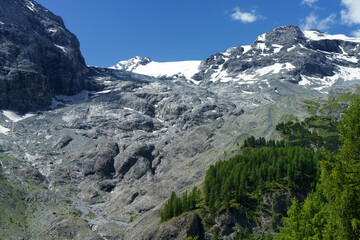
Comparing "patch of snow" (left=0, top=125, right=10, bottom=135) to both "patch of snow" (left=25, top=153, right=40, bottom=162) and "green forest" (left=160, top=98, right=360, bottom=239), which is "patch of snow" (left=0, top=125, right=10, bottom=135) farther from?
"green forest" (left=160, top=98, right=360, bottom=239)

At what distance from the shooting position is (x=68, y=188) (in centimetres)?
14400

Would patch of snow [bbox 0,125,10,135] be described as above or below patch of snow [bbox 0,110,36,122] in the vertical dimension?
below

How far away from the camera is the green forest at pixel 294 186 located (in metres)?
17.4

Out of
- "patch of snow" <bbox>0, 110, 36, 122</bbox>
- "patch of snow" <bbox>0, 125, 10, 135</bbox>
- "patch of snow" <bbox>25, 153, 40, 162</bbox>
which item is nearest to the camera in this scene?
"patch of snow" <bbox>25, 153, 40, 162</bbox>

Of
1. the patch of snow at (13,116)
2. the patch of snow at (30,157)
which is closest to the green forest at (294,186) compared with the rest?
the patch of snow at (30,157)

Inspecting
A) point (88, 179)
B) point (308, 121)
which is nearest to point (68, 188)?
point (88, 179)

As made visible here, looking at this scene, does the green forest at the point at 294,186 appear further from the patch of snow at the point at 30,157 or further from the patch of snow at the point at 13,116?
the patch of snow at the point at 13,116

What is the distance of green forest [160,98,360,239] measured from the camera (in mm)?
17375

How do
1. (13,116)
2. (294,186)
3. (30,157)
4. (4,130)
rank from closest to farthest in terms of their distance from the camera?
1. (294,186)
2. (30,157)
3. (4,130)
4. (13,116)

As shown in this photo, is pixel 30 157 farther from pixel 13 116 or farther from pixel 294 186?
pixel 294 186

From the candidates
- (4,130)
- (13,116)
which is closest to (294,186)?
(4,130)

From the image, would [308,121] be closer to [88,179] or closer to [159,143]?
[159,143]

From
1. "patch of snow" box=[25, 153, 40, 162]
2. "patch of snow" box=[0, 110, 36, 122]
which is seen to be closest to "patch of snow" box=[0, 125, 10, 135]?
"patch of snow" box=[0, 110, 36, 122]

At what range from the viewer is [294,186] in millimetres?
77875
